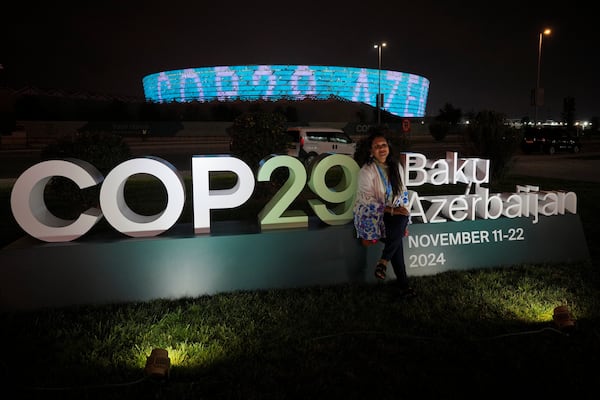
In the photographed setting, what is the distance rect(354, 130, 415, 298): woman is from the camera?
467cm

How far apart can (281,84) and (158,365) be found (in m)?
74.8

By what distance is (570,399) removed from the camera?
308cm

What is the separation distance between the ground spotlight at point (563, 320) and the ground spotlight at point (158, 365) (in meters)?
3.15

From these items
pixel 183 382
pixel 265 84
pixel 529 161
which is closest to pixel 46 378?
pixel 183 382

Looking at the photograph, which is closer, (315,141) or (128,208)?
(128,208)

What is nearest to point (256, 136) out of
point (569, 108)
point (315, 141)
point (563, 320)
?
point (563, 320)

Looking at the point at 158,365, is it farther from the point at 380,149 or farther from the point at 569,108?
the point at 569,108

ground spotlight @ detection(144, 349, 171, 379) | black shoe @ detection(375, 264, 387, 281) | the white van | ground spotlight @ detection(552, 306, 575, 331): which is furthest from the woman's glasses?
the white van

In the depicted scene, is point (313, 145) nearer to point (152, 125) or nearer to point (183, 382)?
point (183, 382)

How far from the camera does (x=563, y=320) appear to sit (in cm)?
399

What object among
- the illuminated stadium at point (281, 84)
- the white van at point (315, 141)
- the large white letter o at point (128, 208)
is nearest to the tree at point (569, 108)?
the illuminated stadium at point (281, 84)

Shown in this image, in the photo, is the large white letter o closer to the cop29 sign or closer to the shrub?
the cop29 sign

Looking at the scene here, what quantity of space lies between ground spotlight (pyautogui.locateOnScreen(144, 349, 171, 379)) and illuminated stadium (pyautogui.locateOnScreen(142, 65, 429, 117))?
69945mm

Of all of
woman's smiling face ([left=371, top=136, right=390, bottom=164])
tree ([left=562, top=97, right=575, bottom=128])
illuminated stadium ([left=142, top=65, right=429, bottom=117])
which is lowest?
woman's smiling face ([left=371, top=136, right=390, bottom=164])
